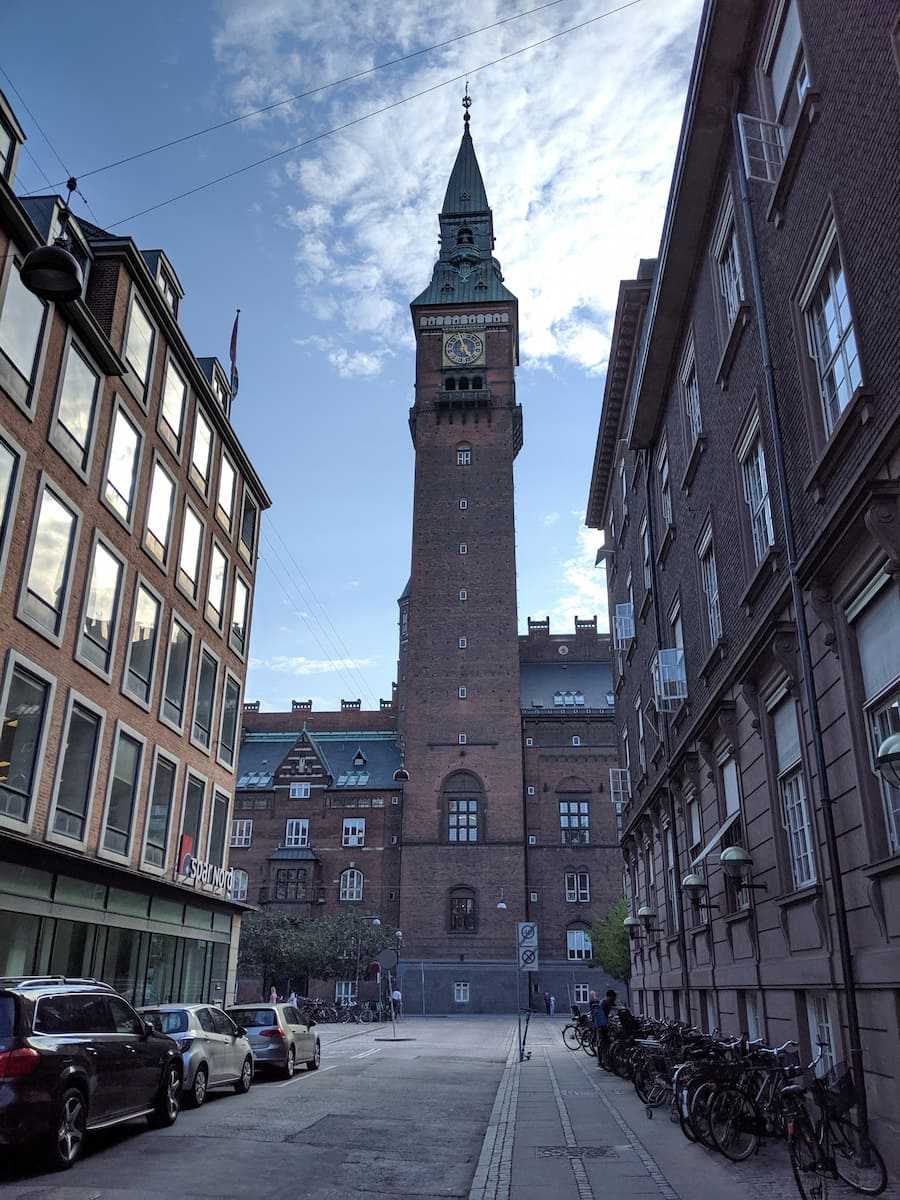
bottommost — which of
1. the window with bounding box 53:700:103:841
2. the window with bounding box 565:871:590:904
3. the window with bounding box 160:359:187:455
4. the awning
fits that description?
the awning

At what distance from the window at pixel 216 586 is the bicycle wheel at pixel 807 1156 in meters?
23.8

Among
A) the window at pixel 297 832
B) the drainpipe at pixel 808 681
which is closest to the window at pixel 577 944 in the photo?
the window at pixel 297 832

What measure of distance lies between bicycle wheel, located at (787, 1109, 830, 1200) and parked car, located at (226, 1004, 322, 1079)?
45.4ft

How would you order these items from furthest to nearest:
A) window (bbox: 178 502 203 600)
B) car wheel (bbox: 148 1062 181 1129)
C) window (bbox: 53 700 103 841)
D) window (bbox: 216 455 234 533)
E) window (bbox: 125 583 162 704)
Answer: window (bbox: 216 455 234 533)
window (bbox: 178 502 203 600)
window (bbox: 125 583 162 704)
window (bbox: 53 700 103 841)
car wheel (bbox: 148 1062 181 1129)

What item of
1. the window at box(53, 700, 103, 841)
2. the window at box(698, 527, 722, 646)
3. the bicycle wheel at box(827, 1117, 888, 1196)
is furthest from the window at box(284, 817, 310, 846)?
the bicycle wheel at box(827, 1117, 888, 1196)

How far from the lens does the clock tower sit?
6153 cm

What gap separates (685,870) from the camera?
2064 centimetres

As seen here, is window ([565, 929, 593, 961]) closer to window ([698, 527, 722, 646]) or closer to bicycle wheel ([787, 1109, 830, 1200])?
window ([698, 527, 722, 646])

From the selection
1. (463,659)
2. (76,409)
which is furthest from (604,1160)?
(463,659)

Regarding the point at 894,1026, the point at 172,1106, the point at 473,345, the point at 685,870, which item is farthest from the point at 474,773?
the point at 894,1026

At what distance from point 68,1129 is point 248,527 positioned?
25.6 metres

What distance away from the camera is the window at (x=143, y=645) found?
23344 mm

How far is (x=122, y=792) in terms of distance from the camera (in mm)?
22750

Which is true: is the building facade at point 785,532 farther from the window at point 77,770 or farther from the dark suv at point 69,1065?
the window at point 77,770
